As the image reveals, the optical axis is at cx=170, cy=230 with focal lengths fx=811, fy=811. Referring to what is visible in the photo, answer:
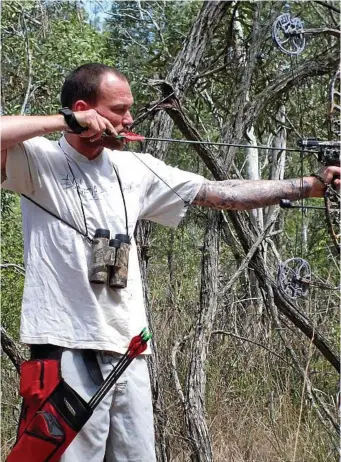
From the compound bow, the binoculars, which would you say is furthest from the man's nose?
A: the compound bow

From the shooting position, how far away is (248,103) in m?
3.75

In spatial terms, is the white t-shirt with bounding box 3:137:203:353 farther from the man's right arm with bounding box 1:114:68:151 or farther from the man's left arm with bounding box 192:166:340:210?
the man's left arm with bounding box 192:166:340:210

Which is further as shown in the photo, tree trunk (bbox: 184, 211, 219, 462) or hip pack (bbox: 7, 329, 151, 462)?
tree trunk (bbox: 184, 211, 219, 462)

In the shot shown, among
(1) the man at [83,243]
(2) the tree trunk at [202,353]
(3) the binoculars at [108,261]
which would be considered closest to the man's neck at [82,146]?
(1) the man at [83,243]

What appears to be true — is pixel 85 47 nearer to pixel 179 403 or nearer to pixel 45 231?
pixel 179 403

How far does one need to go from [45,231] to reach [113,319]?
0.97ft

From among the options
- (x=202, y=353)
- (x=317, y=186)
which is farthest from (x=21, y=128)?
(x=202, y=353)

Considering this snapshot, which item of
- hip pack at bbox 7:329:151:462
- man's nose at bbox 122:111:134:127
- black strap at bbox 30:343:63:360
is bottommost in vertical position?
hip pack at bbox 7:329:151:462

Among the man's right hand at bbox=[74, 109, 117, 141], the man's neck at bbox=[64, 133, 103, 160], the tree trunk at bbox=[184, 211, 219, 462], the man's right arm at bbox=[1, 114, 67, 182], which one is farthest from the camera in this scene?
the tree trunk at bbox=[184, 211, 219, 462]

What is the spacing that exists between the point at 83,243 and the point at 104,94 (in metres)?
0.43

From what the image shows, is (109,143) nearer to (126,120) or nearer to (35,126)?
(126,120)

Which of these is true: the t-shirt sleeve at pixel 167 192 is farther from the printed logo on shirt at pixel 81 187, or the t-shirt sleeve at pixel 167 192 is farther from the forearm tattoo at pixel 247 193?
the printed logo on shirt at pixel 81 187

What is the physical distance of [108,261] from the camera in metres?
2.09

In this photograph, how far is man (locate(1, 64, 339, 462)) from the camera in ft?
6.88
